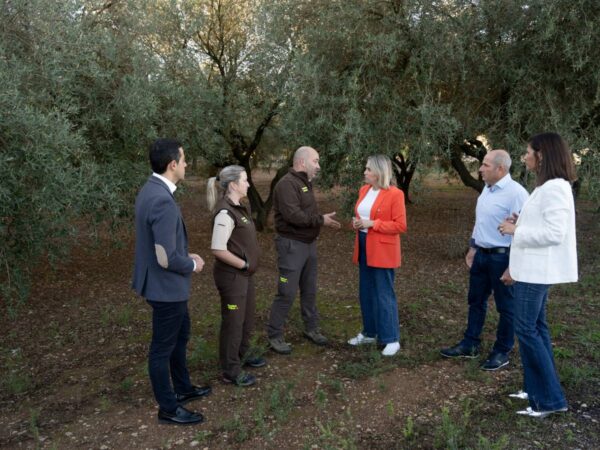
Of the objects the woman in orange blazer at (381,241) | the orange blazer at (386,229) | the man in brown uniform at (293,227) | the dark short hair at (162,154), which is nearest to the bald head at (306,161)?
the man in brown uniform at (293,227)

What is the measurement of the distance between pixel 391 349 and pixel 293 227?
61.2 inches

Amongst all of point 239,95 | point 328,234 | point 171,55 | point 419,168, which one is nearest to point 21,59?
point 171,55

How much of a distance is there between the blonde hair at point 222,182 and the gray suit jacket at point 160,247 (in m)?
0.71

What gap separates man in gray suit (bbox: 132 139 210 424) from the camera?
3.32 meters

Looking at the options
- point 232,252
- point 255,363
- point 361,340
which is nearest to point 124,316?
point 255,363

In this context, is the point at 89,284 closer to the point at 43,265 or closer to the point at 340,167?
the point at 43,265

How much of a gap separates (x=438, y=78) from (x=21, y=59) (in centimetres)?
595

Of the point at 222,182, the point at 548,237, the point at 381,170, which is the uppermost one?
the point at 381,170

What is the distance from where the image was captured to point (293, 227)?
4.94 metres

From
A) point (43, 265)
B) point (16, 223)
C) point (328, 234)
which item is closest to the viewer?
point (16, 223)

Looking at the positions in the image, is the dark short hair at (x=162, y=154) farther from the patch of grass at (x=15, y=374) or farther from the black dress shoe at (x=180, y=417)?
the patch of grass at (x=15, y=374)

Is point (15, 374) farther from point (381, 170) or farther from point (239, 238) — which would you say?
point (381, 170)

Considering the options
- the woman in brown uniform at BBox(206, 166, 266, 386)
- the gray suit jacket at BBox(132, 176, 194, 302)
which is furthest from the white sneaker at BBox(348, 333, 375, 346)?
the gray suit jacket at BBox(132, 176, 194, 302)

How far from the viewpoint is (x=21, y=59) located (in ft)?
19.2
